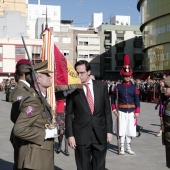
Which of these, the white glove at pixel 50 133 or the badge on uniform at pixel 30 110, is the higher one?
the badge on uniform at pixel 30 110

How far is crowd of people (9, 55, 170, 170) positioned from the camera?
400 cm

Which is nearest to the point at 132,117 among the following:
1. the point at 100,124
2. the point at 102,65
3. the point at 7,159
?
the point at 7,159

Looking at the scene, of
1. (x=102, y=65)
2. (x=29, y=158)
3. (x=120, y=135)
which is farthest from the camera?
(x=102, y=65)

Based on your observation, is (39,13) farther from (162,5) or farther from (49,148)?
(49,148)

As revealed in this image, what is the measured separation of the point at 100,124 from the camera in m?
5.53

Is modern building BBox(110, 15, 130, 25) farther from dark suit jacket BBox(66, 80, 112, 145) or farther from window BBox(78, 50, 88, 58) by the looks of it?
dark suit jacket BBox(66, 80, 112, 145)

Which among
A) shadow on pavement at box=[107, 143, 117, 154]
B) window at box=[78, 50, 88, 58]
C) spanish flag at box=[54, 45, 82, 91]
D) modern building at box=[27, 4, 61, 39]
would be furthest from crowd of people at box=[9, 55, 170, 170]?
modern building at box=[27, 4, 61, 39]

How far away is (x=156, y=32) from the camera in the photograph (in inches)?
1988

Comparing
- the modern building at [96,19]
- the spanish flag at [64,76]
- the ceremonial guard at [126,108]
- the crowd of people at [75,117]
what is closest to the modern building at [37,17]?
the modern building at [96,19]

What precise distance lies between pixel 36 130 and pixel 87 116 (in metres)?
1.60

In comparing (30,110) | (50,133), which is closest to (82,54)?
(50,133)

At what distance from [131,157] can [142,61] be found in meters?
72.5

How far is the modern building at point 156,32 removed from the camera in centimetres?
4804

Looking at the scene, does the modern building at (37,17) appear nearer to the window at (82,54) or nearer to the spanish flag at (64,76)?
the window at (82,54)
